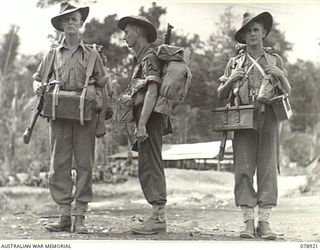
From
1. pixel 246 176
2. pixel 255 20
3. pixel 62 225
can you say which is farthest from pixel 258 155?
pixel 62 225

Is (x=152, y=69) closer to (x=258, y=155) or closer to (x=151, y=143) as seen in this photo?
(x=151, y=143)

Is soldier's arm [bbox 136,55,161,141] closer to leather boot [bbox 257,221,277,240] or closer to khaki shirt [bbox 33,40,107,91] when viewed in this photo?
khaki shirt [bbox 33,40,107,91]

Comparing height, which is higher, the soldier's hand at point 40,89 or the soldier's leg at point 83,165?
the soldier's hand at point 40,89

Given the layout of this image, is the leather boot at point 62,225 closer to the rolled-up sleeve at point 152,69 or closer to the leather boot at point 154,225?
the leather boot at point 154,225

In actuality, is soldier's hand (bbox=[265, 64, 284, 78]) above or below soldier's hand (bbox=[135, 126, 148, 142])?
above

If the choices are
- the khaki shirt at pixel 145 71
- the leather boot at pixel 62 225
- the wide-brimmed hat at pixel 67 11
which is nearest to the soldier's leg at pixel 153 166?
the khaki shirt at pixel 145 71

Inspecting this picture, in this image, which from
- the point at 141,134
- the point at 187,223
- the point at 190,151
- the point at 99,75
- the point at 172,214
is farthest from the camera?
the point at 190,151

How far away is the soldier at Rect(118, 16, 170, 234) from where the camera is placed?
139 inches

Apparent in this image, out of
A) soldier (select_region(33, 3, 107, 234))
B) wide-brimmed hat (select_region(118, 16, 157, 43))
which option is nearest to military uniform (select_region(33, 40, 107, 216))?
soldier (select_region(33, 3, 107, 234))

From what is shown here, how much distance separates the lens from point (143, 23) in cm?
364

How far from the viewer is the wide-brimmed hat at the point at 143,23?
3.62 meters

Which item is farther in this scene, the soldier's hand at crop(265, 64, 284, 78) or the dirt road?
the dirt road

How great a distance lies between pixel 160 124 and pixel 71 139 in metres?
0.59

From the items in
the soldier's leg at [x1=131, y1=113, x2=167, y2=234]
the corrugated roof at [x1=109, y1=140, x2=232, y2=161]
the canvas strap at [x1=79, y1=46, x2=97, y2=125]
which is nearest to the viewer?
the canvas strap at [x1=79, y1=46, x2=97, y2=125]
